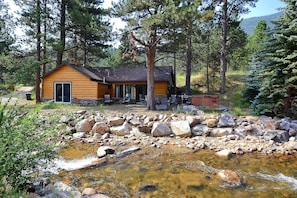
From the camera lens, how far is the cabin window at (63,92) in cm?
1603

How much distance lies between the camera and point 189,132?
344 inches

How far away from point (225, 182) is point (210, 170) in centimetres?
74

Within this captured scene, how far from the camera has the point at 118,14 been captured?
37.1ft

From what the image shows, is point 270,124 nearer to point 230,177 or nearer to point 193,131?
point 193,131

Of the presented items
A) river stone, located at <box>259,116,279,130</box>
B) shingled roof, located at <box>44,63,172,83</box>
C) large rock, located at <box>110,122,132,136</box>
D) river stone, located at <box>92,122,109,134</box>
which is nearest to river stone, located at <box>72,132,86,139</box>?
river stone, located at <box>92,122,109,134</box>

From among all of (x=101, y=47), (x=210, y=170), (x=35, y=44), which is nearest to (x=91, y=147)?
(x=210, y=170)

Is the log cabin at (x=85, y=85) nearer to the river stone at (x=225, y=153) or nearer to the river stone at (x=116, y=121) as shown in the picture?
the river stone at (x=116, y=121)

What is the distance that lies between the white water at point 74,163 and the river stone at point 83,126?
9.69 feet

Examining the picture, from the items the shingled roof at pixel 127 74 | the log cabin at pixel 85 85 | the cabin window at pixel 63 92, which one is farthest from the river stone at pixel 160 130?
the cabin window at pixel 63 92

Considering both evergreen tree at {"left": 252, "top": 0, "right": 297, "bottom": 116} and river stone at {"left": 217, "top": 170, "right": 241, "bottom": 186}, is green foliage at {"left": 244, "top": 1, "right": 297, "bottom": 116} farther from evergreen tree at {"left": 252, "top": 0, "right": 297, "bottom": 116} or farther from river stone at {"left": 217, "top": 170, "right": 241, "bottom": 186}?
river stone at {"left": 217, "top": 170, "right": 241, "bottom": 186}

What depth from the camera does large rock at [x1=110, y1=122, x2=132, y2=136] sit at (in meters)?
9.05

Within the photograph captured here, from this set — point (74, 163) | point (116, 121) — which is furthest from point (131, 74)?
point (74, 163)

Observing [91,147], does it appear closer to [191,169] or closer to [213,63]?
[191,169]

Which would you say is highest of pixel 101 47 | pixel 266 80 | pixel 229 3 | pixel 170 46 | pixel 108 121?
pixel 229 3
